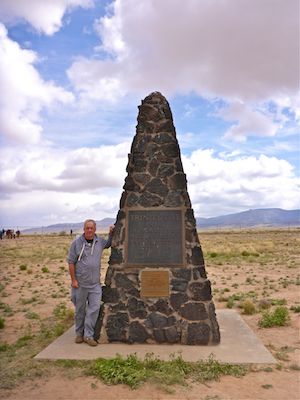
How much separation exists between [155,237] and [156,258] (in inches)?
15.4

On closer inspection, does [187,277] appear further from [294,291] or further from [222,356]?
[294,291]

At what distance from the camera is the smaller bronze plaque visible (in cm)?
771

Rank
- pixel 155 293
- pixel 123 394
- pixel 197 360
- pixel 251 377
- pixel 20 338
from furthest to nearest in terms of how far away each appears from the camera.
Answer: pixel 20 338 → pixel 155 293 → pixel 197 360 → pixel 251 377 → pixel 123 394

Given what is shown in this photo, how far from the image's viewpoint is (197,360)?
6.77 metres

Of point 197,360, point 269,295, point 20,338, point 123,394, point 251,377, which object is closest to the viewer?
point 123,394

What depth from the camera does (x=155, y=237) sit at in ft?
26.0

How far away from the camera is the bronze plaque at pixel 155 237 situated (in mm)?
7820

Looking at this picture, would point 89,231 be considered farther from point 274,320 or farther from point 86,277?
point 274,320

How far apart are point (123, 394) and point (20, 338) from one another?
3706 mm

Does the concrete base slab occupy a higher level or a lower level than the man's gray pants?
lower

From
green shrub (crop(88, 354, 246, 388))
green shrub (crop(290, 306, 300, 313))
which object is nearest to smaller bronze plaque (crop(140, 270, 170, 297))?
green shrub (crop(88, 354, 246, 388))

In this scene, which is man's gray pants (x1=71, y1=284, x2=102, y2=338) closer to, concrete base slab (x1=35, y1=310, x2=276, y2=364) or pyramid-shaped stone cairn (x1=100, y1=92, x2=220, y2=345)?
pyramid-shaped stone cairn (x1=100, y1=92, x2=220, y2=345)

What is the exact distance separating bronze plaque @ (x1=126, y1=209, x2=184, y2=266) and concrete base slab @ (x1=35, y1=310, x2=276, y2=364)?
1.48 meters

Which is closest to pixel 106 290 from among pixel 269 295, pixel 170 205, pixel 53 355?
pixel 53 355
